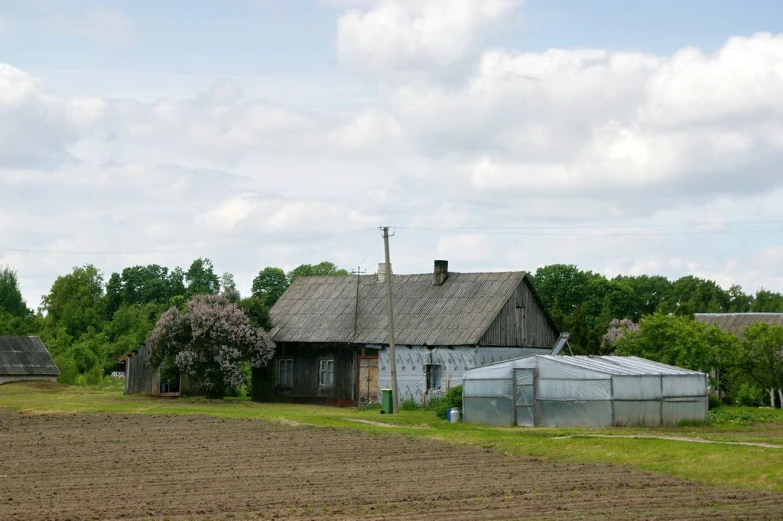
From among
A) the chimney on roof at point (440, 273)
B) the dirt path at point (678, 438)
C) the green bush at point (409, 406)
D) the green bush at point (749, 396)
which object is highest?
the chimney on roof at point (440, 273)

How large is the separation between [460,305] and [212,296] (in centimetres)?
1148

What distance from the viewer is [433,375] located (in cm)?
4575

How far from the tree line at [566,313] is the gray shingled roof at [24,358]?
3958 mm

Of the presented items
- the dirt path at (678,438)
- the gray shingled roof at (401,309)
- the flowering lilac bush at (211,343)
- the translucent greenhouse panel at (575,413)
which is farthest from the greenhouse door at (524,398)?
the flowering lilac bush at (211,343)

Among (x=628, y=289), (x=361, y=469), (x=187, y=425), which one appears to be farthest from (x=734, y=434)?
(x=628, y=289)

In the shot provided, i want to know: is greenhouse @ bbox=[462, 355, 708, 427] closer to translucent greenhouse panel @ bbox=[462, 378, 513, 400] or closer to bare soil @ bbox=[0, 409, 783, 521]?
translucent greenhouse panel @ bbox=[462, 378, 513, 400]

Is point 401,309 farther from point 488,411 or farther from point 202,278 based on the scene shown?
point 202,278

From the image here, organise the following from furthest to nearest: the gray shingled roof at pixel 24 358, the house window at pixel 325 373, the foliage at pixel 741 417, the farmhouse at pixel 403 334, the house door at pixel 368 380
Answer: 1. the gray shingled roof at pixel 24 358
2. the house window at pixel 325 373
3. the house door at pixel 368 380
4. the farmhouse at pixel 403 334
5. the foliage at pixel 741 417

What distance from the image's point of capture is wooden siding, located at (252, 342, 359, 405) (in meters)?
48.2

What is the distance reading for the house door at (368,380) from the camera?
47375 mm

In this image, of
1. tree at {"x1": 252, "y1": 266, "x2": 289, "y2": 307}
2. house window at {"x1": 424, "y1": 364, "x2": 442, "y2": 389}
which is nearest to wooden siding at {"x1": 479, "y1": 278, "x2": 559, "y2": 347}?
house window at {"x1": 424, "y1": 364, "x2": 442, "y2": 389}

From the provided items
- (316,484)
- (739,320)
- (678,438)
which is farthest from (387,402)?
(739,320)

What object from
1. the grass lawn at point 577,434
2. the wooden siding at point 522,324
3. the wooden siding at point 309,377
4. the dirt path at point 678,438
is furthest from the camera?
the wooden siding at point 309,377

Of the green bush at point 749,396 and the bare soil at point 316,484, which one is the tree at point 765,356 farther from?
the bare soil at point 316,484
